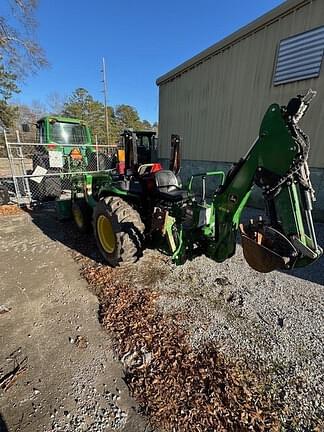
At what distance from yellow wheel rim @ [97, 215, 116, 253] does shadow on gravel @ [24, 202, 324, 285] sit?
271 mm

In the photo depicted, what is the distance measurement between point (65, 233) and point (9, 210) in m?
2.57

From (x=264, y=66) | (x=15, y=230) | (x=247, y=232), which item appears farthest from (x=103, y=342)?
(x=264, y=66)

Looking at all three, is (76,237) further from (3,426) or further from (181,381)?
(181,381)

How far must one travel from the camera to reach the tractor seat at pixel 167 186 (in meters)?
3.13

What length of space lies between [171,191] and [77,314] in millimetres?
1959

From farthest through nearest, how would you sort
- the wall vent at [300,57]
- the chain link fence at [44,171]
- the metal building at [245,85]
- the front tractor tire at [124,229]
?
the chain link fence at [44,171] < the metal building at [245,85] < the wall vent at [300,57] < the front tractor tire at [124,229]

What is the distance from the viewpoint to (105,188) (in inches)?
143

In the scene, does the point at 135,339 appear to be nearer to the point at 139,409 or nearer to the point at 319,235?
the point at 139,409

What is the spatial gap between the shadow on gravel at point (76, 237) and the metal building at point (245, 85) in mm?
2486

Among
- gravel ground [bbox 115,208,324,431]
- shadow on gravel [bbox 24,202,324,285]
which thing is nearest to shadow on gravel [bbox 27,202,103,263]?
shadow on gravel [bbox 24,202,324,285]

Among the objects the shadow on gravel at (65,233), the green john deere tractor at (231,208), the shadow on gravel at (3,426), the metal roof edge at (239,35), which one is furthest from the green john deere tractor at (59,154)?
the shadow on gravel at (3,426)

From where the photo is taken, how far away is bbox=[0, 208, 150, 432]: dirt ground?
155cm

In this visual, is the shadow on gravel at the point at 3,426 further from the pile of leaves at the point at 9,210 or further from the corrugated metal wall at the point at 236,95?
the corrugated metal wall at the point at 236,95

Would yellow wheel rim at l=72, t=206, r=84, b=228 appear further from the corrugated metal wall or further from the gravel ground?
the corrugated metal wall
